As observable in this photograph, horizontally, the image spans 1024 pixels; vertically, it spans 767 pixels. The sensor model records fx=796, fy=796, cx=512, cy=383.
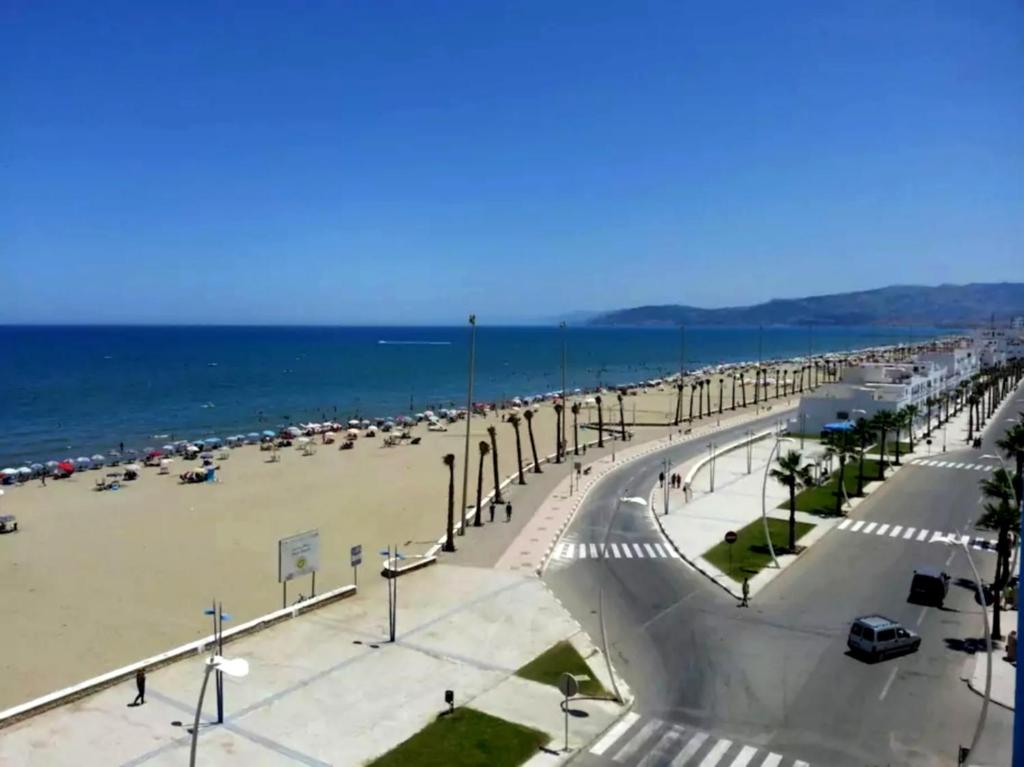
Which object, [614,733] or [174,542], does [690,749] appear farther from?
[174,542]

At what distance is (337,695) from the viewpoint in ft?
67.0

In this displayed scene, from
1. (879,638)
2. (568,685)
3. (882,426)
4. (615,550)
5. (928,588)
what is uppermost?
(882,426)

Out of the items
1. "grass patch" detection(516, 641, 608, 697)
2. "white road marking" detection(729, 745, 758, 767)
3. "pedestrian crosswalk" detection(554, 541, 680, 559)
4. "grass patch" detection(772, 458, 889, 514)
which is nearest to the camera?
"white road marking" detection(729, 745, 758, 767)

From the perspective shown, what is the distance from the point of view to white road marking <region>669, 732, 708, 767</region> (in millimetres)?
17147

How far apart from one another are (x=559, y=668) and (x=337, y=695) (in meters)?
6.07

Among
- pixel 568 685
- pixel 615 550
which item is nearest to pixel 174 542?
pixel 615 550

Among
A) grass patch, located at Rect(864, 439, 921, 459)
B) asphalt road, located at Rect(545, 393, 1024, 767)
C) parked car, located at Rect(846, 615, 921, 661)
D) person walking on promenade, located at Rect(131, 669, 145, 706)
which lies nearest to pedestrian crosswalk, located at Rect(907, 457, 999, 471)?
grass patch, located at Rect(864, 439, 921, 459)

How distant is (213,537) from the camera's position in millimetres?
38750

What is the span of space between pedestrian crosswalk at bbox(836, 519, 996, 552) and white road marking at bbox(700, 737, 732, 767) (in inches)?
895

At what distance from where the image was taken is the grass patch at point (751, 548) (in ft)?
104

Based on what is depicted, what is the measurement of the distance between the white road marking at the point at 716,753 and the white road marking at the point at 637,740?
5.00ft

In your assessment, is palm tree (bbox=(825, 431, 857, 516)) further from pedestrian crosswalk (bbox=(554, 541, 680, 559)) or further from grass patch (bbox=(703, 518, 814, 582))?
pedestrian crosswalk (bbox=(554, 541, 680, 559))

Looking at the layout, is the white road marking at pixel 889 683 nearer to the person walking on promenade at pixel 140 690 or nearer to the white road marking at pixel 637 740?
the white road marking at pixel 637 740

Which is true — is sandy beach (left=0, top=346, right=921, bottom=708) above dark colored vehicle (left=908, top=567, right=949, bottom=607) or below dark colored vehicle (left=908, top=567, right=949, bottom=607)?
below
